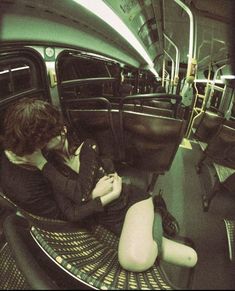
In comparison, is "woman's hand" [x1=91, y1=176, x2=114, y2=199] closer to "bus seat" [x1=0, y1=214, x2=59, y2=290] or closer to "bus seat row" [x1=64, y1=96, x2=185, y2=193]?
"bus seat" [x1=0, y1=214, x2=59, y2=290]

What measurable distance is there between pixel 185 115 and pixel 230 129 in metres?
0.54

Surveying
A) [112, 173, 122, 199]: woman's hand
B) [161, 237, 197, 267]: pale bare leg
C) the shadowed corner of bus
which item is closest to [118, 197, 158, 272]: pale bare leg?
[112, 173, 122, 199]: woman's hand

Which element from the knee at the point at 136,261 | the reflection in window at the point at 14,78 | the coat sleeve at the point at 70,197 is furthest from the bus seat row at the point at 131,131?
the knee at the point at 136,261

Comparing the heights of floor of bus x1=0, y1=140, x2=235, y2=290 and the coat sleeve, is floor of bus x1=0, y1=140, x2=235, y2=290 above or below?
below

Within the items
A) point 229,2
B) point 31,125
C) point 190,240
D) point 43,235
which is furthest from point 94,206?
point 229,2

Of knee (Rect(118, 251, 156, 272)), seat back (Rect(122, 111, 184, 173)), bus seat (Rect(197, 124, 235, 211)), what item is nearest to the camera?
knee (Rect(118, 251, 156, 272))

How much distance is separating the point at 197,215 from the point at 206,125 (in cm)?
98

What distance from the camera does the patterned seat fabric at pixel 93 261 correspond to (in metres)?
0.91

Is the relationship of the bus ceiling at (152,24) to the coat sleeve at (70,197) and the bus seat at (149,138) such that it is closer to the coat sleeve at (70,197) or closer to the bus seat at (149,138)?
the bus seat at (149,138)

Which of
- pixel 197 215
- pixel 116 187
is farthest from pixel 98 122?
pixel 197 215

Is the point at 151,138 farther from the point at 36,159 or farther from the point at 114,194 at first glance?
the point at 36,159

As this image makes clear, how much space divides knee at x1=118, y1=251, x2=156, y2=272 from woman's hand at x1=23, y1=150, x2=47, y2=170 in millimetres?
688

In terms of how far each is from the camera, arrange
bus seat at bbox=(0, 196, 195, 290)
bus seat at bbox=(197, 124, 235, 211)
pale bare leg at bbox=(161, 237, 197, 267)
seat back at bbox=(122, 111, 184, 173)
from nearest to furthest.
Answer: bus seat at bbox=(0, 196, 195, 290) → pale bare leg at bbox=(161, 237, 197, 267) → seat back at bbox=(122, 111, 184, 173) → bus seat at bbox=(197, 124, 235, 211)

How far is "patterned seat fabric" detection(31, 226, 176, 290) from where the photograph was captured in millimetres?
912
